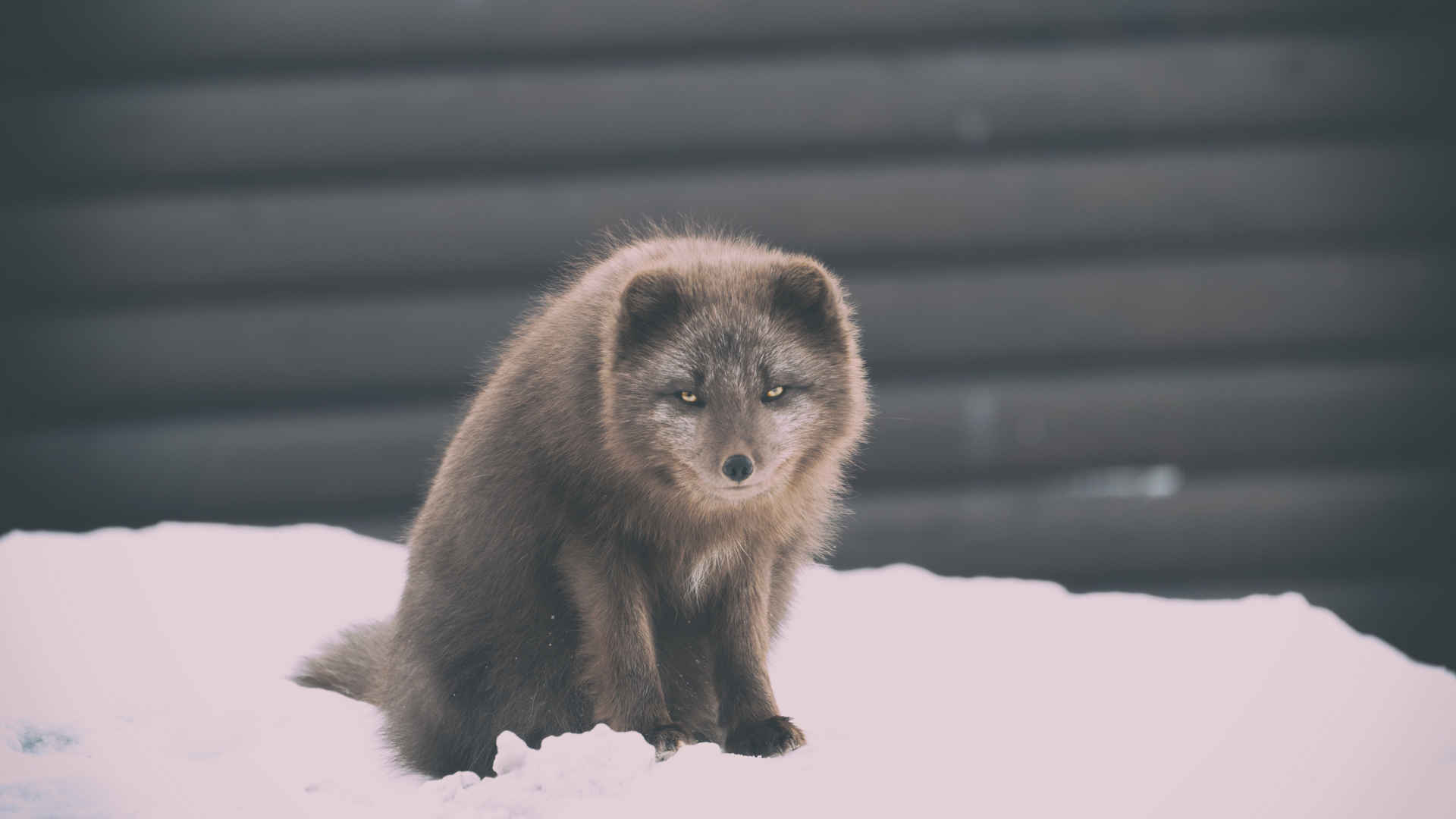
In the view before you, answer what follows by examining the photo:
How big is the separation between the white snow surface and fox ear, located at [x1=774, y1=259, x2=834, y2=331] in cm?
88

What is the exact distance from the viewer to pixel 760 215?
446 cm

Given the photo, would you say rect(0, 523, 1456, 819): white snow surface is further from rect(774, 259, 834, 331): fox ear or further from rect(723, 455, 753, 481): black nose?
rect(774, 259, 834, 331): fox ear

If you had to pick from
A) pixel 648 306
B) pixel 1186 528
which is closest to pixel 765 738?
pixel 648 306

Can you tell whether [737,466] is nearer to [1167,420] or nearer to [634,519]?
[634,519]

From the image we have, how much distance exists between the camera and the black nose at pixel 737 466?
83.8 inches

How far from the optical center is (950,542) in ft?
14.9

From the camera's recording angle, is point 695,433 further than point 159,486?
No

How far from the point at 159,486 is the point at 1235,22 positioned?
15.0ft

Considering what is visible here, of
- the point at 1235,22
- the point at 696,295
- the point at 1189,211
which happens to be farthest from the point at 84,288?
the point at 1235,22

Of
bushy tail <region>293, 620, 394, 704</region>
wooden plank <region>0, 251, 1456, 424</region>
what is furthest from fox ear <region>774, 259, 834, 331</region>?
wooden plank <region>0, 251, 1456, 424</region>

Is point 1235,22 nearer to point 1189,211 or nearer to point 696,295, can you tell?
point 1189,211

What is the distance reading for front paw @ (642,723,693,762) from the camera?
2238 millimetres

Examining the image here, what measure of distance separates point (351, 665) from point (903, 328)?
248 cm

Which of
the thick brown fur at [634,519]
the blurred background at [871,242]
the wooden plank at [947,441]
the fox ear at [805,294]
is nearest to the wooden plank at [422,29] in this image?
the blurred background at [871,242]
